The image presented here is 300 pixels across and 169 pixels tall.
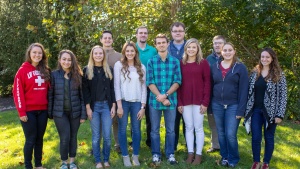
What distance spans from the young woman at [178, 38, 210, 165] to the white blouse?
26.5 inches

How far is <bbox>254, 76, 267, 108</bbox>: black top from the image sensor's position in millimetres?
4914

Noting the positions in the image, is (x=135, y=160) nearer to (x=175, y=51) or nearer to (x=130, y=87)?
(x=130, y=87)

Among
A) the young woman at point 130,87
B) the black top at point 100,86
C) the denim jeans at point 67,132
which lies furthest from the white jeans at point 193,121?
the denim jeans at point 67,132

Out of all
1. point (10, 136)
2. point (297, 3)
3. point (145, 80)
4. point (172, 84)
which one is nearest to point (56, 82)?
point (145, 80)

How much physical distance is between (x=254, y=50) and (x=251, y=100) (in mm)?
4992

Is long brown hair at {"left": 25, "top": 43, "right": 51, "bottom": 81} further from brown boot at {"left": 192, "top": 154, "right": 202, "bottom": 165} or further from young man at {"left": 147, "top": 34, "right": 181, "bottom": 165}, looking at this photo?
brown boot at {"left": 192, "top": 154, "right": 202, "bottom": 165}

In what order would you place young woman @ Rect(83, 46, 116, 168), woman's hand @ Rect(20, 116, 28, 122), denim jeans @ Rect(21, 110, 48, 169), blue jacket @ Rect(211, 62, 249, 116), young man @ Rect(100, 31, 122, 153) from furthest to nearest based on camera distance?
1. young man @ Rect(100, 31, 122, 153)
2. young woman @ Rect(83, 46, 116, 168)
3. blue jacket @ Rect(211, 62, 249, 116)
4. denim jeans @ Rect(21, 110, 48, 169)
5. woman's hand @ Rect(20, 116, 28, 122)

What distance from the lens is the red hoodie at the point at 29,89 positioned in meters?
4.79

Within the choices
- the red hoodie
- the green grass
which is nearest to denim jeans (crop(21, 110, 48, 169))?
the red hoodie

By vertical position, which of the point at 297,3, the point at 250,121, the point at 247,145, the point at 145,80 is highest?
the point at 297,3

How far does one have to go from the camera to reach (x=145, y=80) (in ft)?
17.1

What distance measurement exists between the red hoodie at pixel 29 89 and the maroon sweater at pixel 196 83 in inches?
88.0

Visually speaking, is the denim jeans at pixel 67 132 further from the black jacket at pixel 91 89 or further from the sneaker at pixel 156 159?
the sneaker at pixel 156 159

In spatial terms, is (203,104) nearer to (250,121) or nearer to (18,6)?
(250,121)
